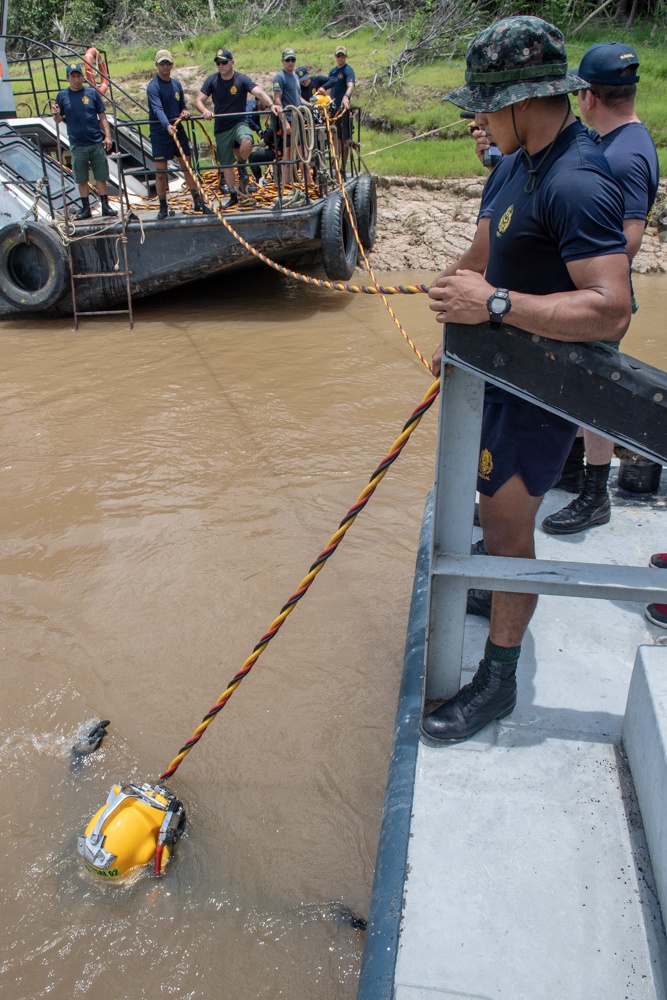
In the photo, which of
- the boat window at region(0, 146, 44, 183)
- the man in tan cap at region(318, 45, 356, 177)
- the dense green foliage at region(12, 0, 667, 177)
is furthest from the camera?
the dense green foliage at region(12, 0, 667, 177)

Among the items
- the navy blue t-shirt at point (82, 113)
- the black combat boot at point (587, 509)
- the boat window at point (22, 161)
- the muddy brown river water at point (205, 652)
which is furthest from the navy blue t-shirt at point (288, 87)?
the black combat boot at point (587, 509)

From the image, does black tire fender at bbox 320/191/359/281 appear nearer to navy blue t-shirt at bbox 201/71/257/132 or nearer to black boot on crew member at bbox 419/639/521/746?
navy blue t-shirt at bbox 201/71/257/132

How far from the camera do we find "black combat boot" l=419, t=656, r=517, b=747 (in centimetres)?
215

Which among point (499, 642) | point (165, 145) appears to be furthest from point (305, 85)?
point (499, 642)

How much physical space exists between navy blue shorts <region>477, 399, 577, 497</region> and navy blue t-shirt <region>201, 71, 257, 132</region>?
23.5 feet

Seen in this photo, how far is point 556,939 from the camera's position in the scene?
165 centimetres

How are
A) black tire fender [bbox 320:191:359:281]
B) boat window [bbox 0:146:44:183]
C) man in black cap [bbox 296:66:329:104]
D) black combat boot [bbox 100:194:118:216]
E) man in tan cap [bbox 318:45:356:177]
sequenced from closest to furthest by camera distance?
black tire fender [bbox 320:191:359:281] → black combat boot [bbox 100:194:118:216] → boat window [bbox 0:146:44:183] → man in tan cap [bbox 318:45:356:177] → man in black cap [bbox 296:66:329:104]

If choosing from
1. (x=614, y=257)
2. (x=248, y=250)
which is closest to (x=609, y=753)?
(x=614, y=257)

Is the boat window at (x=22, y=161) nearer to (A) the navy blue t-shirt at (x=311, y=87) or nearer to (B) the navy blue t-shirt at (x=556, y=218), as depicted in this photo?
(A) the navy blue t-shirt at (x=311, y=87)

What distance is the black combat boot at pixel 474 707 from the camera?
215 centimetres

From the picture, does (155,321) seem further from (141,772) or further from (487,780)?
(487,780)

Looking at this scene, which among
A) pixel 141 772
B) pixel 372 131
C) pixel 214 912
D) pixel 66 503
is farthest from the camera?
pixel 372 131

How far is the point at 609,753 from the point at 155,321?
7.85m

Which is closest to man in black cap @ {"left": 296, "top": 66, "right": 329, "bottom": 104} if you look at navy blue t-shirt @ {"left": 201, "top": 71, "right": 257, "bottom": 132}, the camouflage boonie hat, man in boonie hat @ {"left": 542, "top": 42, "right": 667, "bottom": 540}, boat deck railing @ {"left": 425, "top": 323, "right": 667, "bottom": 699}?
navy blue t-shirt @ {"left": 201, "top": 71, "right": 257, "bottom": 132}
